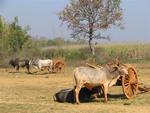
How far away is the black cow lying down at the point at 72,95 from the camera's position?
765 inches

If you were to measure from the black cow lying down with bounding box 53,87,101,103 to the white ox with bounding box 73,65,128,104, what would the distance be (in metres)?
0.70

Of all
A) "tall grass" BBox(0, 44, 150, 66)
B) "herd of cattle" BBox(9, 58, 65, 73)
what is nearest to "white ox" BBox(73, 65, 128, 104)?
"herd of cattle" BBox(9, 58, 65, 73)

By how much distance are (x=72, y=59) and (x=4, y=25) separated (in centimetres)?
941

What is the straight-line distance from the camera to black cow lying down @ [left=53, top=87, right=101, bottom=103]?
63.7 feet

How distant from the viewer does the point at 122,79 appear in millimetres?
19938

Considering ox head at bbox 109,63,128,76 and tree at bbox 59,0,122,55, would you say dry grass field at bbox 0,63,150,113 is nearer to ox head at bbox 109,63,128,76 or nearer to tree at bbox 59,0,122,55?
ox head at bbox 109,63,128,76

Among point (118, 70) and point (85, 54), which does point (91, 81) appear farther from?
point (85, 54)

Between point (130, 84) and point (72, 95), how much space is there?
2.63m

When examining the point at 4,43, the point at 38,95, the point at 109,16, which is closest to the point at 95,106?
the point at 38,95

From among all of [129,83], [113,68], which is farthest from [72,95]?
[129,83]

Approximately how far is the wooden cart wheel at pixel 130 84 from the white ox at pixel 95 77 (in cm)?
72

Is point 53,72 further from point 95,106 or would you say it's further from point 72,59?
point 95,106

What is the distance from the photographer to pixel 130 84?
20.5 m

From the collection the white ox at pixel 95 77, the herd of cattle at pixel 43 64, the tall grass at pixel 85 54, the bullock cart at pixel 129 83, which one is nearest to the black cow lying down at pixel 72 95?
the white ox at pixel 95 77
